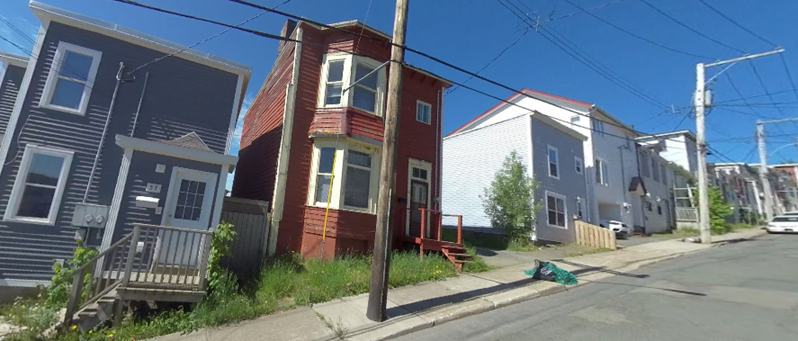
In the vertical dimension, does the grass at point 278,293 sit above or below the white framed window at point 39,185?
below

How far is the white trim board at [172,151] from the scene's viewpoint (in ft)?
26.6

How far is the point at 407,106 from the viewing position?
12.9 meters

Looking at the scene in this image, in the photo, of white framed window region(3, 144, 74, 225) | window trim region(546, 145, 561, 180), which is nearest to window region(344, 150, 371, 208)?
white framed window region(3, 144, 74, 225)

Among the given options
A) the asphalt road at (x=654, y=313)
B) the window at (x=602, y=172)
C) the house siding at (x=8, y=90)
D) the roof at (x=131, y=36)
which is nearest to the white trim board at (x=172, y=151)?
the roof at (x=131, y=36)

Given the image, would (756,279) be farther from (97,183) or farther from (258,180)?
(97,183)

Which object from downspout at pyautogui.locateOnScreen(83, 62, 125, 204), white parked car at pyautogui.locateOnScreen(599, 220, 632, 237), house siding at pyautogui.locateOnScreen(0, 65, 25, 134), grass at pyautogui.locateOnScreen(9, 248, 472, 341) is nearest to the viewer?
grass at pyautogui.locateOnScreen(9, 248, 472, 341)

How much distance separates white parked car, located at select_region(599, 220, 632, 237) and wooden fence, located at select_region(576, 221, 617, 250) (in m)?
4.92

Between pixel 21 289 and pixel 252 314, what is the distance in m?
5.66

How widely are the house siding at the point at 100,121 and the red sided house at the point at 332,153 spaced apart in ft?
Answer: 6.18

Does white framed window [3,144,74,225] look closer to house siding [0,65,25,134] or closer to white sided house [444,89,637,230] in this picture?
house siding [0,65,25,134]

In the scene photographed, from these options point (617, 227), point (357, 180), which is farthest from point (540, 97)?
point (357, 180)

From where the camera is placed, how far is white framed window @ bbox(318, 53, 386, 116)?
10.8 meters

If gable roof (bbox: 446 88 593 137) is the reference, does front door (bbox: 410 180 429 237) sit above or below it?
below

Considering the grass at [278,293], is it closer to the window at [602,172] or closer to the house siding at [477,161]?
the house siding at [477,161]
